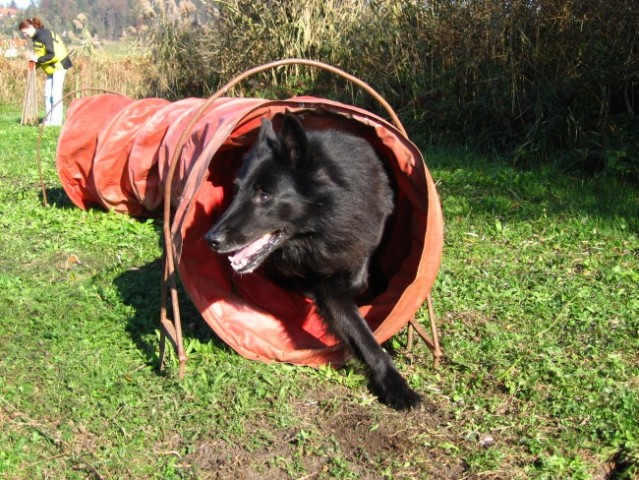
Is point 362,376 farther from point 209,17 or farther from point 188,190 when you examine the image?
point 209,17

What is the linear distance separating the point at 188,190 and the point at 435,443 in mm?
1786

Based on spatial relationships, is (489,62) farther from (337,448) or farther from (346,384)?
(337,448)

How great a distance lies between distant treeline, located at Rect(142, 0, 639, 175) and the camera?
7617 millimetres

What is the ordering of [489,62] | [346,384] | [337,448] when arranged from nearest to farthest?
1. [337,448]
2. [346,384]
3. [489,62]

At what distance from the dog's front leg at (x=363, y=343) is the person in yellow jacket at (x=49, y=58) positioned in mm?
12015

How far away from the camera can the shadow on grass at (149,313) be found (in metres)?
4.43

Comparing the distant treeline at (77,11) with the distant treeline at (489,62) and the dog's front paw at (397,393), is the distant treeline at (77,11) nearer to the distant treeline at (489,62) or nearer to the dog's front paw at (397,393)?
the distant treeline at (489,62)

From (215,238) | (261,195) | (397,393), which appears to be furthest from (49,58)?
(397,393)

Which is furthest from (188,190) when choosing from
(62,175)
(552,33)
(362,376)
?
(552,33)

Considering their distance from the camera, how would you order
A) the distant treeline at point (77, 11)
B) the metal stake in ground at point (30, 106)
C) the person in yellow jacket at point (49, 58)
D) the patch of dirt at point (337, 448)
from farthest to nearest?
the distant treeline at point (77, 11)
the metal stake in ground at point (30, 106)
the person in yellow jacket at point (49, 58)
the patch of dirt at point (337, 448)

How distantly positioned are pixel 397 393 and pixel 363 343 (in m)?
0.37

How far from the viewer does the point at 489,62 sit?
8.86m

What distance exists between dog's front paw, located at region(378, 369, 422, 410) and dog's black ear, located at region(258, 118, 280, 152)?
140cm

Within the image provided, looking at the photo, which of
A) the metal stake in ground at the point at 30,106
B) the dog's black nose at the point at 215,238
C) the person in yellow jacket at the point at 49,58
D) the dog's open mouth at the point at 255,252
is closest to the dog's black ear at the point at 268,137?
the dog's open mouth at the point at 255,252
